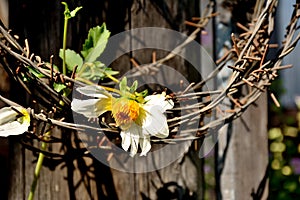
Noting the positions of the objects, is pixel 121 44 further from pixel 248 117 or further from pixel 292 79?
pixel 292 79

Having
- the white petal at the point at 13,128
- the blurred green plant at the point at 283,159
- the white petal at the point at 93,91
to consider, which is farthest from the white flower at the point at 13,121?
the blurred green plant at the point at 283,159

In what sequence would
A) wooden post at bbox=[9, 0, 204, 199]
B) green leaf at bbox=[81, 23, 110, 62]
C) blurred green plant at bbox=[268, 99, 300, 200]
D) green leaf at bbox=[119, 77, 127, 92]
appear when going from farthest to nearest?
blurred green plant at bbox=[268, 99, 300, 200]
wooden post at bbox=[9, 0, 204, 199]
green leaf at bbox=[81, 23, 110, 62]
green leaf at bbox=[119, 77, 127, 92]

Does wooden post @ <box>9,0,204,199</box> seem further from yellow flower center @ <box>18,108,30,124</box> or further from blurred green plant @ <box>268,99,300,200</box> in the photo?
blurred green plant @ <box>268,99,300,200</box>

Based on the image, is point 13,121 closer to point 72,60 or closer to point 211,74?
point 72,60

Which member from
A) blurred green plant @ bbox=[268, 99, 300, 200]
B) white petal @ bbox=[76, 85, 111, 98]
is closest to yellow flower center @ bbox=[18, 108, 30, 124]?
white petal @ bbox=[76, 85, 111, 98]

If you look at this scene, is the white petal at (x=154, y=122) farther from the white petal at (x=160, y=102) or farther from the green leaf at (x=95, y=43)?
the green leaf at (x=95, y=43)

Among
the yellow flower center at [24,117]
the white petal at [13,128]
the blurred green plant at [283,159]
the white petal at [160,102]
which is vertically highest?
the white petal at [160,102]
